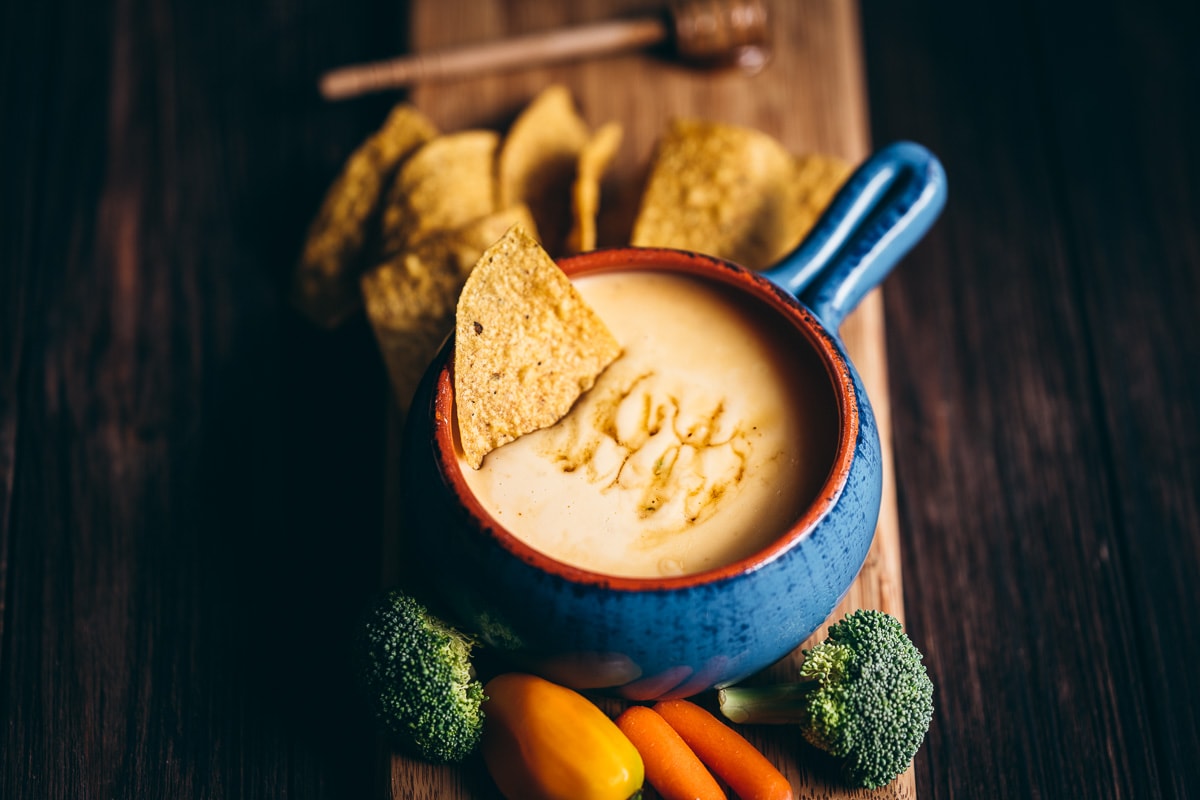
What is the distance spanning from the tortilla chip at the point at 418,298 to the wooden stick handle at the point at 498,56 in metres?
0.60

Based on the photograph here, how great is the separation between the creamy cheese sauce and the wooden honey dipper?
0.88m

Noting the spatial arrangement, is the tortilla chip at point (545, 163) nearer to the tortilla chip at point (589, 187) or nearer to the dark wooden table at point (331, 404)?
the tortilla chip at point (589, 187)

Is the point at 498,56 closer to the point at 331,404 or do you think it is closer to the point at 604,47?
the point at 604,47

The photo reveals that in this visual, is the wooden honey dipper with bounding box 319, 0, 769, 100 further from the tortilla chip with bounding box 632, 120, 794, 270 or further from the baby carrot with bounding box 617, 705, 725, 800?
the baby carrot with bounding box 617, 705, 725, 800

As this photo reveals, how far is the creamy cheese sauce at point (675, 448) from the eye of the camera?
1473 millimetres

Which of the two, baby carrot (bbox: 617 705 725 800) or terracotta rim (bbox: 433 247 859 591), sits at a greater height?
terracotta rim (bbox: 433 247 859 591)

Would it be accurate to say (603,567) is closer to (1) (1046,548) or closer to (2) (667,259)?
(2) (667,259)

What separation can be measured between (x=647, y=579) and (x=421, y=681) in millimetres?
402

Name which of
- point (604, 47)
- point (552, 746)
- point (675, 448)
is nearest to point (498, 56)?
point (604, 47)

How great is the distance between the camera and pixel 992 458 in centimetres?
216

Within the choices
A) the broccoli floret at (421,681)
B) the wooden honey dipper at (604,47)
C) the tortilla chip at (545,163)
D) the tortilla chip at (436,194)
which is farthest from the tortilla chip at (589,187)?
the broccoli floret at (421,681)

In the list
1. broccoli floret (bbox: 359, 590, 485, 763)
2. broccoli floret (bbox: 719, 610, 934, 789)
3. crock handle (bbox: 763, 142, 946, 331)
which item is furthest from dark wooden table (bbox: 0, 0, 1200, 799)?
crock handle (bbox: 763, 142, 946, 331)

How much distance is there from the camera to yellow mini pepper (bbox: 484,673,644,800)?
4.85 ft

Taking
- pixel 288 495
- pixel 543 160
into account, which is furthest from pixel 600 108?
pixel 288 495
